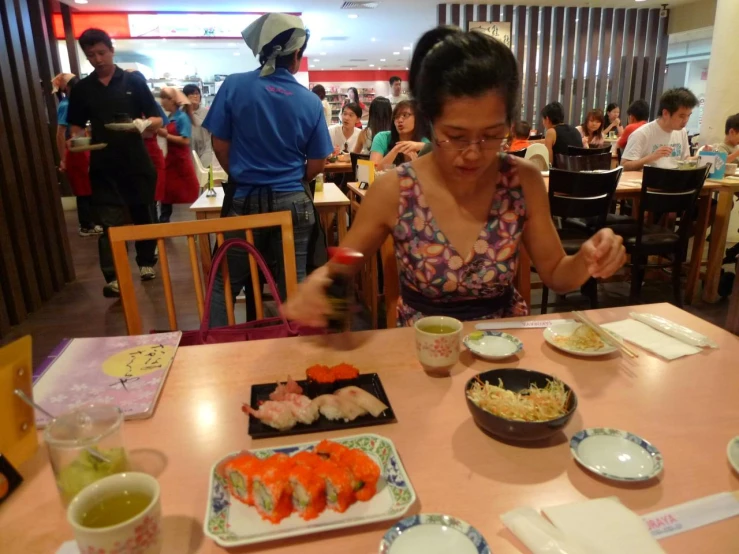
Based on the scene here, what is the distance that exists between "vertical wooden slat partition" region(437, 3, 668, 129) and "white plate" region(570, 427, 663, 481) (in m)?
8.64

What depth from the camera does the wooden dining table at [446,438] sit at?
67 cm

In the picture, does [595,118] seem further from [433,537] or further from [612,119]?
[433,537]

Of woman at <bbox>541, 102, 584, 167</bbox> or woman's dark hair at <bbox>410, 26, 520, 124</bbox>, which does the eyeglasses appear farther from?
woman at <bbox>541, 102, 584, 167</bbox>

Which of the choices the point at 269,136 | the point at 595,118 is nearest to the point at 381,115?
the point at 269,136

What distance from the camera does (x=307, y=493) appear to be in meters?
0.67

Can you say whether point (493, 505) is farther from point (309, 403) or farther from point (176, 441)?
point (176, 441)

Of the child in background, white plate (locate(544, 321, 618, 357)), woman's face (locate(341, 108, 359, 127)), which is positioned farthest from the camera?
woman's face (locate(341, 108, 359, 127))

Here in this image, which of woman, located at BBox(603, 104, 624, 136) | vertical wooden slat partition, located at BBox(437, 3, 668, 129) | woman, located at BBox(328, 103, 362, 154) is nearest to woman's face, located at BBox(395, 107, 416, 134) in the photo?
woman, located at BBox(328, 103, 362, 154)

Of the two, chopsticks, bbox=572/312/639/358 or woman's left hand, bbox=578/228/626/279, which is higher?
woman's left hand, bbox=578/228/626/279

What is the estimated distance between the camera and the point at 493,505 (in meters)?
0.70

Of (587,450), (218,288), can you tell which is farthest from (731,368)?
(218,288)

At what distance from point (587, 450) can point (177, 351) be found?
864 millimetres

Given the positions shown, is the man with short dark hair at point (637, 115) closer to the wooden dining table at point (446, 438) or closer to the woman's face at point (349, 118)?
the woman's face at point (349, 118)

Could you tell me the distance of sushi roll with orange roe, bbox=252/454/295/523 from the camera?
67 cm
